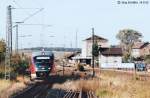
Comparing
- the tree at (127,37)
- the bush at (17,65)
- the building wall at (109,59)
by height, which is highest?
the tree at (127,37)

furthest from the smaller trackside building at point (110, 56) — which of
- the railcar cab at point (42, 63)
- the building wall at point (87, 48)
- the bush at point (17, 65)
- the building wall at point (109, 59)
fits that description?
the railcar cab at point (42, 63)

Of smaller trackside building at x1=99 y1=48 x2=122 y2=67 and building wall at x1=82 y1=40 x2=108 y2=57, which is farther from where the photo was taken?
building wall at x1=82 y1=40 x2=108 y2=57

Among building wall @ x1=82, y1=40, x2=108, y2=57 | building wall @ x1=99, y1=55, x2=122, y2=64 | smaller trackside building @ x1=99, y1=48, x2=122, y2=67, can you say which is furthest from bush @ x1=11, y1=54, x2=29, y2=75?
building wall @ x1=82, y1=40, x2=108, y2=57

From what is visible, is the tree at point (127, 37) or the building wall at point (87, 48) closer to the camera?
the building wall at point (87, 48)

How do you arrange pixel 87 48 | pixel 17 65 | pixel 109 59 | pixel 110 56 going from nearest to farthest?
pixel 17 65 → pixel 110 56 → pixel 109 59 → pixel 87 48

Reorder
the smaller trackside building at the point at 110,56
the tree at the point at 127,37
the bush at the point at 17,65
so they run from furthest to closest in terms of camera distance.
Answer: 1. the tree at the point at 127,37
2. the smaller trackside building at the point at 110,56
3. the bush at the point at 17,65

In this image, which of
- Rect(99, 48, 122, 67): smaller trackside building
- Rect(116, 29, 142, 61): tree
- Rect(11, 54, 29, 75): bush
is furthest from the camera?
Rect(116, 29, 142, 61): tree

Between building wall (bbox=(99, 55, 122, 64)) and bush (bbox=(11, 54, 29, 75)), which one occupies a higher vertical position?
building wall (bbox=(99, 55, 122, 64))

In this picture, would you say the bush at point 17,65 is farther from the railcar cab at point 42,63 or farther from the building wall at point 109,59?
the building wall at point 109,59

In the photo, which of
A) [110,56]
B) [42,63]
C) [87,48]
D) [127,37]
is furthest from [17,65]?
[127,37]

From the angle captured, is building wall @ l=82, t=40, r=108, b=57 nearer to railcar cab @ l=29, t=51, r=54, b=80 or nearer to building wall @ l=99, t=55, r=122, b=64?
building wall @ l=99, t=55, r=122, b=64

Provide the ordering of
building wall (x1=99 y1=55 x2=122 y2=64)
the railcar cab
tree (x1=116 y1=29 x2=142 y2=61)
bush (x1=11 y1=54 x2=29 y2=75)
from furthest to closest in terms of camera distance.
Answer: tree (x1=116 y1=29 x2=142 y2=61) → building wall (x1=99 y1=55 x2=122 y2=64) → bush (x1=11 y1=54 x2=29 y2=75) → the railcar cab

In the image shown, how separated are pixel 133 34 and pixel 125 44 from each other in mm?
4815

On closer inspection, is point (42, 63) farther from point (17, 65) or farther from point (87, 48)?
point (87, 48)
